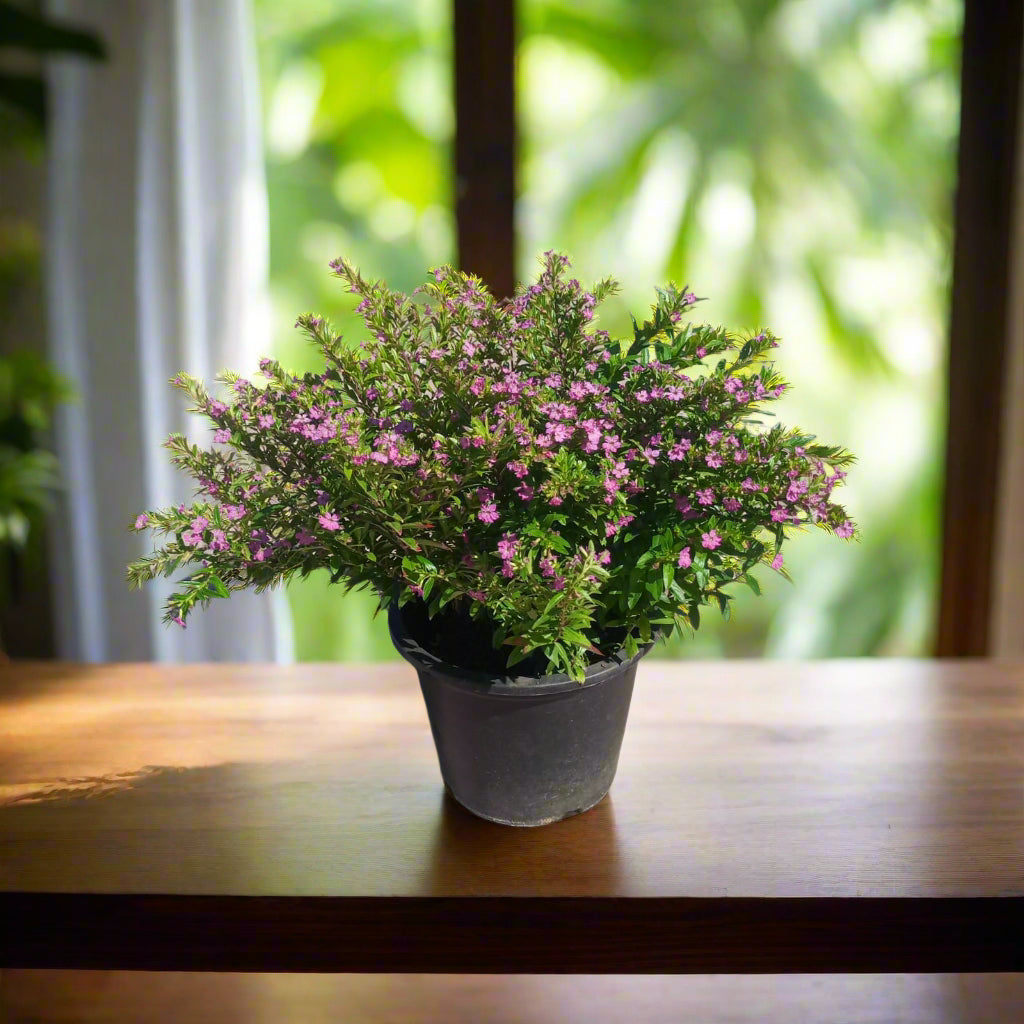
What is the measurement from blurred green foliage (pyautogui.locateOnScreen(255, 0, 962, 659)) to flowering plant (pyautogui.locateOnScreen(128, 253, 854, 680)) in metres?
1.48

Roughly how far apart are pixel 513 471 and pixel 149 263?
5.41 feet

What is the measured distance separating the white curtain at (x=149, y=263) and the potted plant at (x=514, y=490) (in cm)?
139

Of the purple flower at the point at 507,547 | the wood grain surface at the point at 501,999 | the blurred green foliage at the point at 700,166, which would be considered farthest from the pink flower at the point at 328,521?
the blurred green foliage at the point at 700,166

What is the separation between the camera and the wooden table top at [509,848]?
78cm

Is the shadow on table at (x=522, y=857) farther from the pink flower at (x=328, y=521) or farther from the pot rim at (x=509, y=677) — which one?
the pink flower at (x=328, y=521)

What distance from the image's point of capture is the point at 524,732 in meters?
0.83

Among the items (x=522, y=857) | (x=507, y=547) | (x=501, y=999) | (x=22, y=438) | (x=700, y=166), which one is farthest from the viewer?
(x=700, y=166)

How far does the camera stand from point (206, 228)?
6.93 ft

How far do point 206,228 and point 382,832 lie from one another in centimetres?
163

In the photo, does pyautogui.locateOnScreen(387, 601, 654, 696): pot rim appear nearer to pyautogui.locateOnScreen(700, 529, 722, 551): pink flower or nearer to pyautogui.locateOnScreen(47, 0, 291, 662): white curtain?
pyautogui.locateOnScreen(700, 529, 722, 551): pink flower

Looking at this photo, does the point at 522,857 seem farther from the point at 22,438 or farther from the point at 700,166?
the point at 700,166

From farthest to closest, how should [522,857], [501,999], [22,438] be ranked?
[22,438], [501,999], [522,857]

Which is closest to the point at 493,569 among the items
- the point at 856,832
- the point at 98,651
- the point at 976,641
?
the point at 856,832

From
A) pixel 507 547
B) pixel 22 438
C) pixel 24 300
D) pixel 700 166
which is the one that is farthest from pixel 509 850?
pixel 24 300
